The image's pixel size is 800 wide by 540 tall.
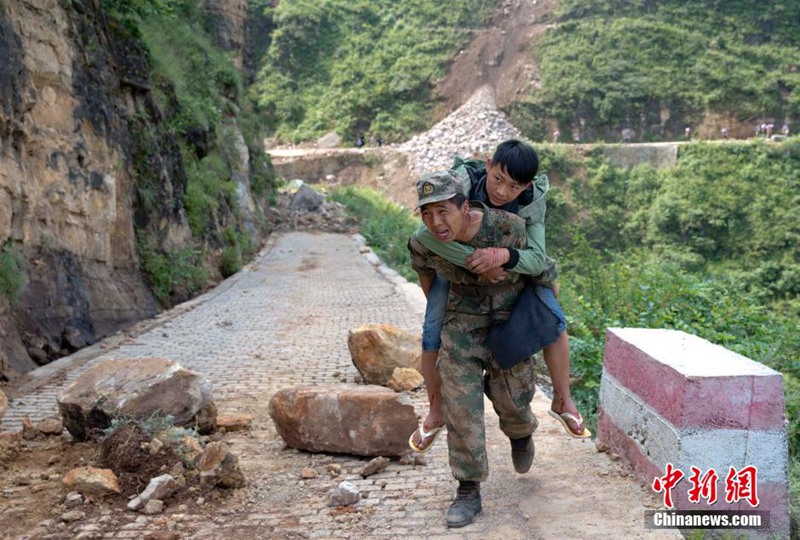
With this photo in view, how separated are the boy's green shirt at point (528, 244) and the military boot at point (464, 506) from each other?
1.01 m

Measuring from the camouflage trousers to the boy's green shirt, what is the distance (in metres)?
0.33

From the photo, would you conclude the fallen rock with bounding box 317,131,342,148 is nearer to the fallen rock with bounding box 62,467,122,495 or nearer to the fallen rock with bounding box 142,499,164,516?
the fallen rock with bounding box 62,467,122,495

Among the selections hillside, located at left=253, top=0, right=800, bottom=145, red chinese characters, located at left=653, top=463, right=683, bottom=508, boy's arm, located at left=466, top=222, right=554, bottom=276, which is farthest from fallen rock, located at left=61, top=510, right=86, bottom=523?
hillside, located at left=253, top=0, right=800, bottom=145

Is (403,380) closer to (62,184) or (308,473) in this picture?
(308,473)

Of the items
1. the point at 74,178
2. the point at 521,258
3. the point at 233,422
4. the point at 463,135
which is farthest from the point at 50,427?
the point at 463,135

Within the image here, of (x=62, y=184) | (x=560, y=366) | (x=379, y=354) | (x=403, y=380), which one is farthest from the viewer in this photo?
(x=62, y=184)

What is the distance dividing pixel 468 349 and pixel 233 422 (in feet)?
7.41

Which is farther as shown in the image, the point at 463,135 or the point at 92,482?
the point at 463,135

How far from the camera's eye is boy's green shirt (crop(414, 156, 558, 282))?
2906 mm

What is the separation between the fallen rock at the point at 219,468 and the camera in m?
3.55

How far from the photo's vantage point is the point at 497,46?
4912 centimetres

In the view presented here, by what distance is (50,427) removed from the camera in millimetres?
4453

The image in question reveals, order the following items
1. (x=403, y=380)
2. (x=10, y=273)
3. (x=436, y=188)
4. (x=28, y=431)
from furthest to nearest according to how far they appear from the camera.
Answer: (x=10, y=273), (x=403, y=380), (x=28, y=431), (x=436, y=188)

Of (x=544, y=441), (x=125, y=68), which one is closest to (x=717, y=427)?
(x=544, y=441)
